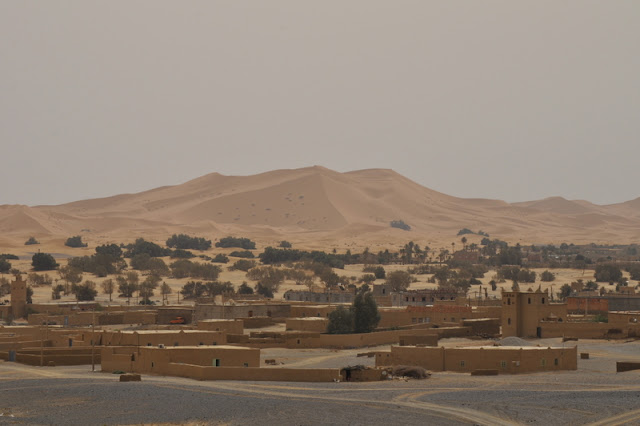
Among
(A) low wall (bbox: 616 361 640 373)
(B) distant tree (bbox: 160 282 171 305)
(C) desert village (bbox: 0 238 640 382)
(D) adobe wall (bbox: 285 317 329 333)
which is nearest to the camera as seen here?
(C) desert village (bbox: 0 238 640 382)

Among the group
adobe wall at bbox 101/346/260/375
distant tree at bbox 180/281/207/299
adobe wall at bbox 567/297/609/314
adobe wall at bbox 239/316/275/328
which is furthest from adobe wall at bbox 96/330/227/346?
distant tree at bbox 180/281/207/299

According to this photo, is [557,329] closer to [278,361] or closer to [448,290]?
[278,361]

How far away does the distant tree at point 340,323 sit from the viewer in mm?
57312

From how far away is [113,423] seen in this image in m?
31.2

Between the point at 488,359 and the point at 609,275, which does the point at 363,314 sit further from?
the point at 609,275

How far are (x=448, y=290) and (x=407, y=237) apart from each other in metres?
116

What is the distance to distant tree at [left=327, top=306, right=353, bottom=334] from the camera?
57.3 m

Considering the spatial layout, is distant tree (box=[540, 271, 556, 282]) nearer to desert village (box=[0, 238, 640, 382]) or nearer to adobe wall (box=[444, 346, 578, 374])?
desert village (box=[0, 238, 640, 382])

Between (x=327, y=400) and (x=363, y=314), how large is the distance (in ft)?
78.1

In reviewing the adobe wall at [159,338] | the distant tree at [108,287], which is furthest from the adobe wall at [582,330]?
the distant tree at [108,287]

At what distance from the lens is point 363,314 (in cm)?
5806

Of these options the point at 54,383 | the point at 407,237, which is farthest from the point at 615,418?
the point at 407,237

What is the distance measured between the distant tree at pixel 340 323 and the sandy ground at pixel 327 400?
609 inches

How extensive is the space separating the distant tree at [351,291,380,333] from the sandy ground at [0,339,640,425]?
15.8 meters
